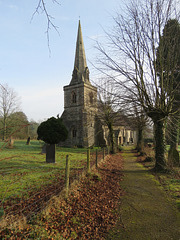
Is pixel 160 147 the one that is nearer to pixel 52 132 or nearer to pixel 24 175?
pixel 24 175

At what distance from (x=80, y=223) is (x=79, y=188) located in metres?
1.79

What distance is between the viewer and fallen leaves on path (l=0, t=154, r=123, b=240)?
289cm

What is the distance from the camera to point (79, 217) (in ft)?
12.3

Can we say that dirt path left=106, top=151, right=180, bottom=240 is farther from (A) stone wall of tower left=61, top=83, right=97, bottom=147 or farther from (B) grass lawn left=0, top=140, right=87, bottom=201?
(A) stone wall of tower left=61, top=83, right=97, bottom=147

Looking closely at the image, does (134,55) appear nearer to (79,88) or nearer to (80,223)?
(80,223)

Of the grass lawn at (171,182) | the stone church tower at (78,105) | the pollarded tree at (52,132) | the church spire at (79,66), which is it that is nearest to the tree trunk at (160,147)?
the grass lawn at (171,182)

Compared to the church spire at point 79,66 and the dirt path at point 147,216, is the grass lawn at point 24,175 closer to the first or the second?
the dirt path at point 147,216

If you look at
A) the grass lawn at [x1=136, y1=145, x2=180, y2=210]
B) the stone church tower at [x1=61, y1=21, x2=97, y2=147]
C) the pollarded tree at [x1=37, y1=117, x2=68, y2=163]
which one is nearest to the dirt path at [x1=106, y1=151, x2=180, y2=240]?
the grass lawn at [x1=136, y1=145, x2=180, y2=210]

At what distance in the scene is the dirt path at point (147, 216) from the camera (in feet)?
10.9

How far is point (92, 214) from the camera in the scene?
13.1 ft

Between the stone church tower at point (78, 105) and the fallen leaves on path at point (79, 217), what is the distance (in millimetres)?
20022

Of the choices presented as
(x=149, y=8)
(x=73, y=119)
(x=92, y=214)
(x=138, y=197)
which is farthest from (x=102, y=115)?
(x=92, y=214)

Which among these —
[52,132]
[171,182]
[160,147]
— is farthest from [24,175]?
[160,147]

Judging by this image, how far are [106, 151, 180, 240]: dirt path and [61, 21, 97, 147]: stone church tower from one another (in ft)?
64.2
